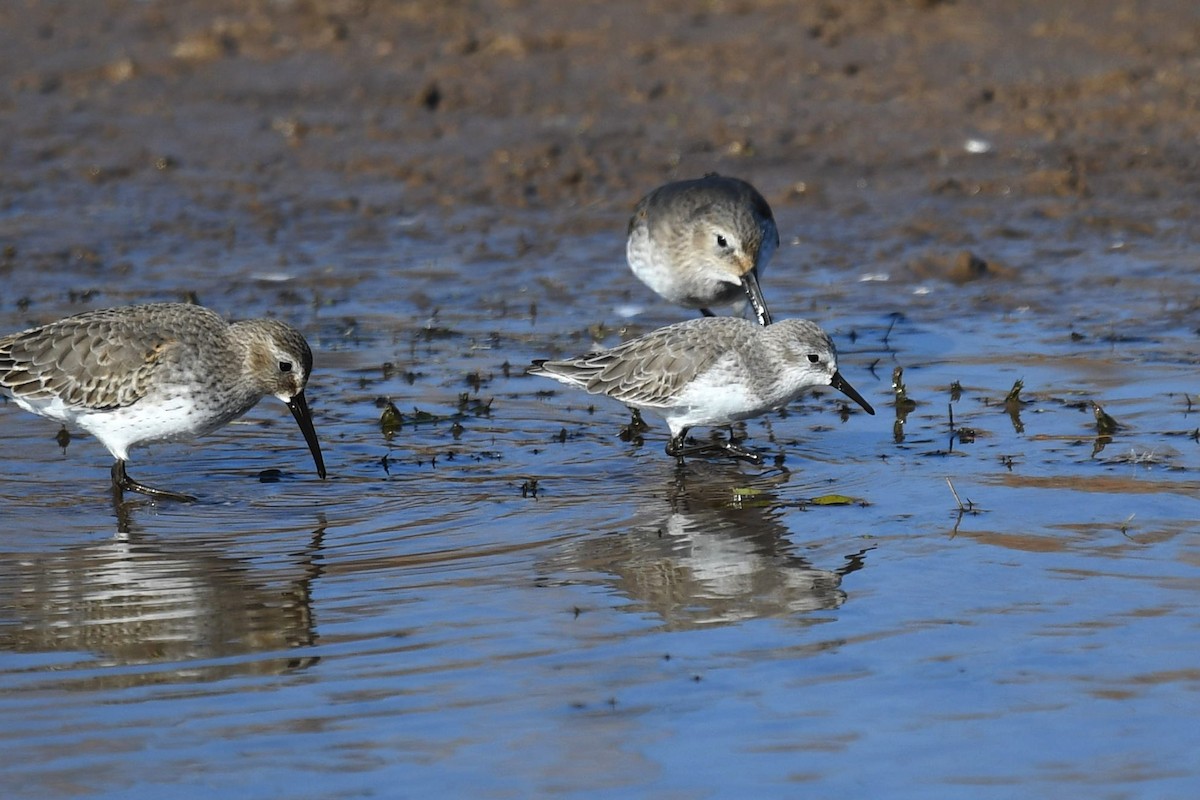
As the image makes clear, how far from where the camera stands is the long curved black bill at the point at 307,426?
957 centimetres

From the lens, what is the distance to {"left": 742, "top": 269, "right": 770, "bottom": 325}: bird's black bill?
11729 millimetres

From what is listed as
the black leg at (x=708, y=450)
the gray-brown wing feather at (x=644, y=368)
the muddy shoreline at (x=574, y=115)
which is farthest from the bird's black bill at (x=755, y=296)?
the muddy shoreline at (x=574, y=115)

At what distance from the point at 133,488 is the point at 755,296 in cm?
447

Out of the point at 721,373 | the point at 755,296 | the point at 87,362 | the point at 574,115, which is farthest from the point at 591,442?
the point at 574,115

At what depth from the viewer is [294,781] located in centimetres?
591

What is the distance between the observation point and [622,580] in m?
7.98

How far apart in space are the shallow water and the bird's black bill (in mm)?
614

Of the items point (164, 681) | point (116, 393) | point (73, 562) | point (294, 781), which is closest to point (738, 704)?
point (294, 781)

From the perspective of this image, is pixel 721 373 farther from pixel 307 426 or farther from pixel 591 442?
pixel 307 426

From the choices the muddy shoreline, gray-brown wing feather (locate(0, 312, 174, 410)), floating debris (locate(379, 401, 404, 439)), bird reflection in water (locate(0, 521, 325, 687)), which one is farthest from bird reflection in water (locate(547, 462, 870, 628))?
the muddy shoreline

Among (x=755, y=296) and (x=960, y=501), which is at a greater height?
(x=755, y=296)

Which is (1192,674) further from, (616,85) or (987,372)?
(616,85)

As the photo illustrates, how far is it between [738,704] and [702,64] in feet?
42.3

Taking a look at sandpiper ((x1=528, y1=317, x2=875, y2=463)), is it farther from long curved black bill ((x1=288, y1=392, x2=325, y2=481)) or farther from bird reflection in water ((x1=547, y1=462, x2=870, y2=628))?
long curved black bill ((x1=288, y1=392, x2=325, y2=481))
